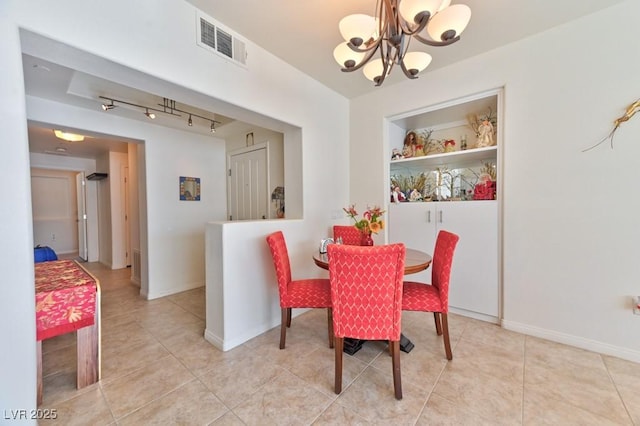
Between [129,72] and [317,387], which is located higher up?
[129,72]

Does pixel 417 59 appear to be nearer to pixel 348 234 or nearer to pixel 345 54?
pixel 345 54

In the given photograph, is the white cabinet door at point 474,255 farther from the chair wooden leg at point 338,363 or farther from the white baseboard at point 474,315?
the chair wooden leg at point 338,363

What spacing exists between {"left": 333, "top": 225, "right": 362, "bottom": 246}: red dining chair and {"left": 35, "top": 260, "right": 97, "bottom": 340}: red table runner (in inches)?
81.0

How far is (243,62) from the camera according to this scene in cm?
216

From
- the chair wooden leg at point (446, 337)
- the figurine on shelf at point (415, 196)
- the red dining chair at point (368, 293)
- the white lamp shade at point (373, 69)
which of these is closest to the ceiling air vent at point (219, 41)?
the white lamp shade at point (373, 69)

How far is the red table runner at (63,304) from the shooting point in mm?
1521

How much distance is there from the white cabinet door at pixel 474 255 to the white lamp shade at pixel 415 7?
193 cm

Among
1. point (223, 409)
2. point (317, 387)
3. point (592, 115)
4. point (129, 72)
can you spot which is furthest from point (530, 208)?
point (129, 72)

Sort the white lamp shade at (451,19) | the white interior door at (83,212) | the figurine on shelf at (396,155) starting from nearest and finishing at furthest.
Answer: the white lamp shade at (451,19) < the figurine on shelf at (396,155) < the white interior door at (83,212)

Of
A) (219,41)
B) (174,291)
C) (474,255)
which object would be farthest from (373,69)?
(174,291)

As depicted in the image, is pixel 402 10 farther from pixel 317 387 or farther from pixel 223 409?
pixel 223 409

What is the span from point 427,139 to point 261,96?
2258mm

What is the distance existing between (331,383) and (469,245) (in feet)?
6.38

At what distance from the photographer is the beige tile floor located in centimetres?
142
